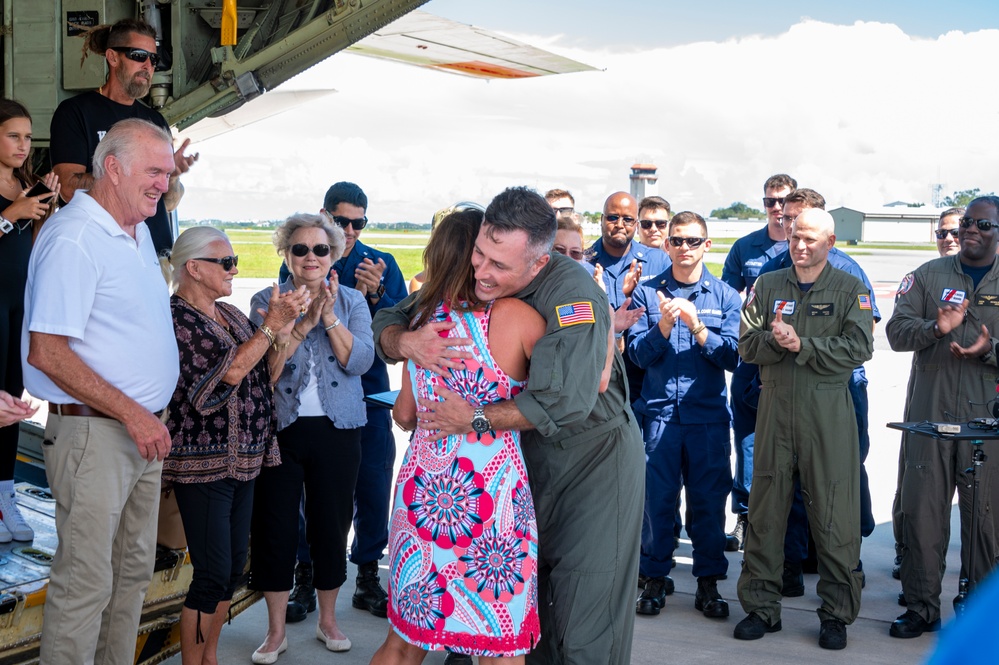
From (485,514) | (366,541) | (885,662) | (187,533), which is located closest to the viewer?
(485,514)

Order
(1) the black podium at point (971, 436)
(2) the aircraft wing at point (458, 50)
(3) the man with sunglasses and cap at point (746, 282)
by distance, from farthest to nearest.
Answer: (2) the aircraft wing at point (458, 50), (3) the man with sunglasses and cap at point (746, 282), (1) the black podium at point (971, 436)

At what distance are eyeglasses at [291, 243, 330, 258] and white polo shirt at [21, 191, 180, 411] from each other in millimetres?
769

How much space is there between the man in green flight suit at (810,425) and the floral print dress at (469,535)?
1.89 metres

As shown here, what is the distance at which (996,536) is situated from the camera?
13.6 ft

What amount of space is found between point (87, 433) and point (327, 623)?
154cm

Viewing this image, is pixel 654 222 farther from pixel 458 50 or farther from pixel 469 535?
pixel 458 50

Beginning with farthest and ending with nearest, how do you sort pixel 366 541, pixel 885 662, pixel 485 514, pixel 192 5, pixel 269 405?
pixel 192 5, pixel 366 541, pixel 885 662, pixel 269 405, pixel 485 514

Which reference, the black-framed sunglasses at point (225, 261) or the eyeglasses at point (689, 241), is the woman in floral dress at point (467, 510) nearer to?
the black-framed sunglasses at point (225, 261)

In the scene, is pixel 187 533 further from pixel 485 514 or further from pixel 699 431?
pixel 699 431

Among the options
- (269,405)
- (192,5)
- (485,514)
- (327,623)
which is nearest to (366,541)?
(327,623)

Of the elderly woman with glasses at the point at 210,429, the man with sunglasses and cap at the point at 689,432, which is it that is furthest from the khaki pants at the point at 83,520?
the man with sunglasses and cap at the point at 689,432

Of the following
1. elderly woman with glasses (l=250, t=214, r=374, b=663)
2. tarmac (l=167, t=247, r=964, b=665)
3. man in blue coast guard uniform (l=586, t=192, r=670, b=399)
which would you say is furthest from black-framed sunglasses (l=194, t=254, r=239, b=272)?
man in blue coast guard uniform (l=586, t=192, r=670, b=399)

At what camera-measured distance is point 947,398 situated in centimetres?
442

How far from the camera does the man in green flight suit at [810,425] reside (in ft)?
13.4
